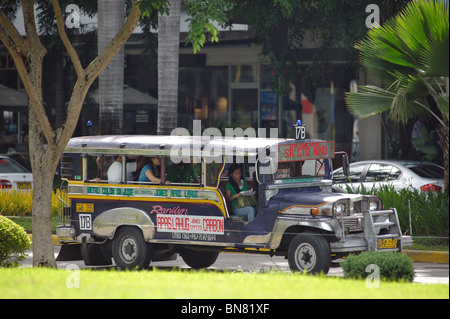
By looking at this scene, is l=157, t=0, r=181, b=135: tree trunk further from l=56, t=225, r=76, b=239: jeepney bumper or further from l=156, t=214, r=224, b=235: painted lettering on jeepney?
l=156, t=214, r=224, b=235: painted lettering on jeepney

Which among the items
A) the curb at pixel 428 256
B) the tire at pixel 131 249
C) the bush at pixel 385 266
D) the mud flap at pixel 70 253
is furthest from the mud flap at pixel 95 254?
the curb at pixel 428 256

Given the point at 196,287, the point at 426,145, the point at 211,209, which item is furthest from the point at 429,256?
the point at 426,145

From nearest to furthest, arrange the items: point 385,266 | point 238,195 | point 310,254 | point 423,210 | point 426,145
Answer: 1. point 385,266
2. point 310,254
3. point 238,195
4. point 423,210
5. point 426,145

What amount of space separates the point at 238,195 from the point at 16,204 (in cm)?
994

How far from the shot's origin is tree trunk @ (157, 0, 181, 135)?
20.2 m

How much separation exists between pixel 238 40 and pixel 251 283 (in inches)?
799

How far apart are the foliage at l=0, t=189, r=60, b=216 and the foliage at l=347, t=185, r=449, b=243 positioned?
8445mm

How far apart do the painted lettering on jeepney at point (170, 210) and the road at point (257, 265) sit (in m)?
1.15

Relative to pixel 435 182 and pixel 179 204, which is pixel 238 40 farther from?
pixel 179 204

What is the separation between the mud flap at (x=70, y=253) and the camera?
1452 centimetres

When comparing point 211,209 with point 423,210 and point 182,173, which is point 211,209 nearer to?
point 182,173

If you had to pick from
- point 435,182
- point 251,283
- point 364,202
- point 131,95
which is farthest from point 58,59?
point 251,283

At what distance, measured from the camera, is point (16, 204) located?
21312 mm

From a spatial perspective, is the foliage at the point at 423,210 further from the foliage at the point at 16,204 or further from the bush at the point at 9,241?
the foliage at the point at 16,204
